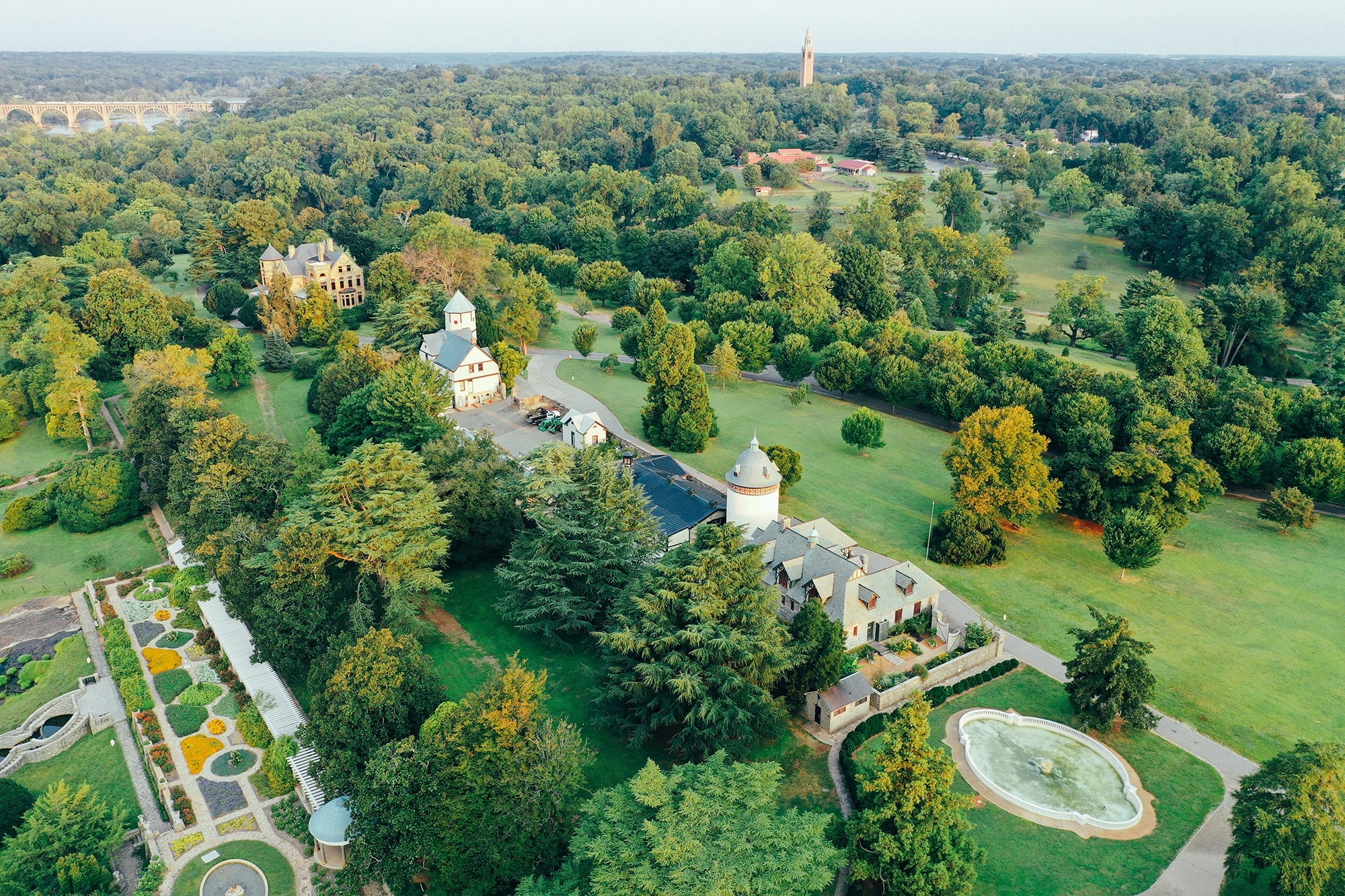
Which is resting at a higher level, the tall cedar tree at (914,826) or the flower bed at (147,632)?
the tall cedar tree at (914,826)

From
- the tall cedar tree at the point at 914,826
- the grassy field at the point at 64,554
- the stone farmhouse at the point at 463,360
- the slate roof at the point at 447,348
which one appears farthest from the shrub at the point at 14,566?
the tall cedar tree at the point at 914,826

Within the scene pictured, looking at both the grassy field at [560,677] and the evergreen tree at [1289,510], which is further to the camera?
the evergreen tree at [1289,510]

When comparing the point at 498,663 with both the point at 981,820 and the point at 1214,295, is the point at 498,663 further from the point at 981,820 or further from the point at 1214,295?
the point at 1214,295

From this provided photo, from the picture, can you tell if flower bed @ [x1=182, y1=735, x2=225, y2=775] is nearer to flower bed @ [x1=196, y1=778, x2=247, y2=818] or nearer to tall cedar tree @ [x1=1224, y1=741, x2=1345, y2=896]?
flower bed @ [x1=196, y1=778, x2=247, y2=818]

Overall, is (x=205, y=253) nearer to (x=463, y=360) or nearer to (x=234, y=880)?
(x=463, y=360)

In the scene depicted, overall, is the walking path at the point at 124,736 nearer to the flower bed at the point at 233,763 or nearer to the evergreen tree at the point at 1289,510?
the flower bed at the point at 233,763

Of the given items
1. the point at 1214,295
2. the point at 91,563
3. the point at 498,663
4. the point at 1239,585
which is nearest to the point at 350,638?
the point at 498,663
